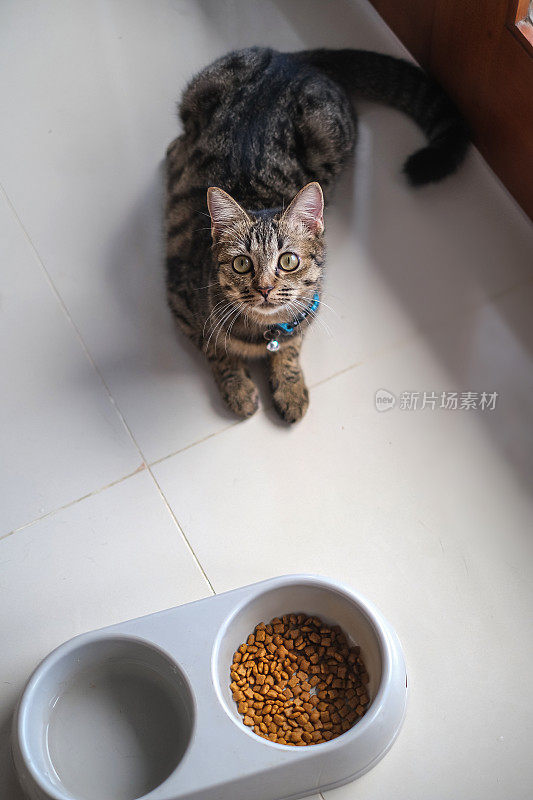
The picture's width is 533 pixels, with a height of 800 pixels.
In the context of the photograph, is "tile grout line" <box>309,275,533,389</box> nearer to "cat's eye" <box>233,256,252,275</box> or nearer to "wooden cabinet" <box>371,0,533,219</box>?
"wooden cabinet" <box>371,0,533,219</box>

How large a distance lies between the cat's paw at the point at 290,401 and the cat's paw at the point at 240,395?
53 mm

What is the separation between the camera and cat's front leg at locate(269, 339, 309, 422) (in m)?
1.71

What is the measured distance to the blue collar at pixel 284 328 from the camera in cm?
158

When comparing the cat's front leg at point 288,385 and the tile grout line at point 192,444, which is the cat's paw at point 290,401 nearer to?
the cat's front leg at point 288,385

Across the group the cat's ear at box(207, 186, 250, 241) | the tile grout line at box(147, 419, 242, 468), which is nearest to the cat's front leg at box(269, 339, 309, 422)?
the tile grout line at box(147, 419, 242, 468)

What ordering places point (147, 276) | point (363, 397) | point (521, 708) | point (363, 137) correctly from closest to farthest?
point (521, 708) → point (363, 397) → point (147, 276) → point (363, 137)

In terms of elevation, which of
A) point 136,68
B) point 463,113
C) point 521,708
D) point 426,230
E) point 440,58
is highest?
point 136,68

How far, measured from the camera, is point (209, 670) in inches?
52.6

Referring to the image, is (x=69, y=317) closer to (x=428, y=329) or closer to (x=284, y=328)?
(x=284, y=328)

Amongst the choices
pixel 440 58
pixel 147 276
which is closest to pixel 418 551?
pixel 147 276

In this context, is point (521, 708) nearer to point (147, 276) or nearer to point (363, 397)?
point (363, 397)

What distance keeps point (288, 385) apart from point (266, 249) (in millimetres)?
392

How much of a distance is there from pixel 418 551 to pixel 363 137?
3.60ft

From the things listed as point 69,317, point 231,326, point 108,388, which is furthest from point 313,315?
point 69,317
